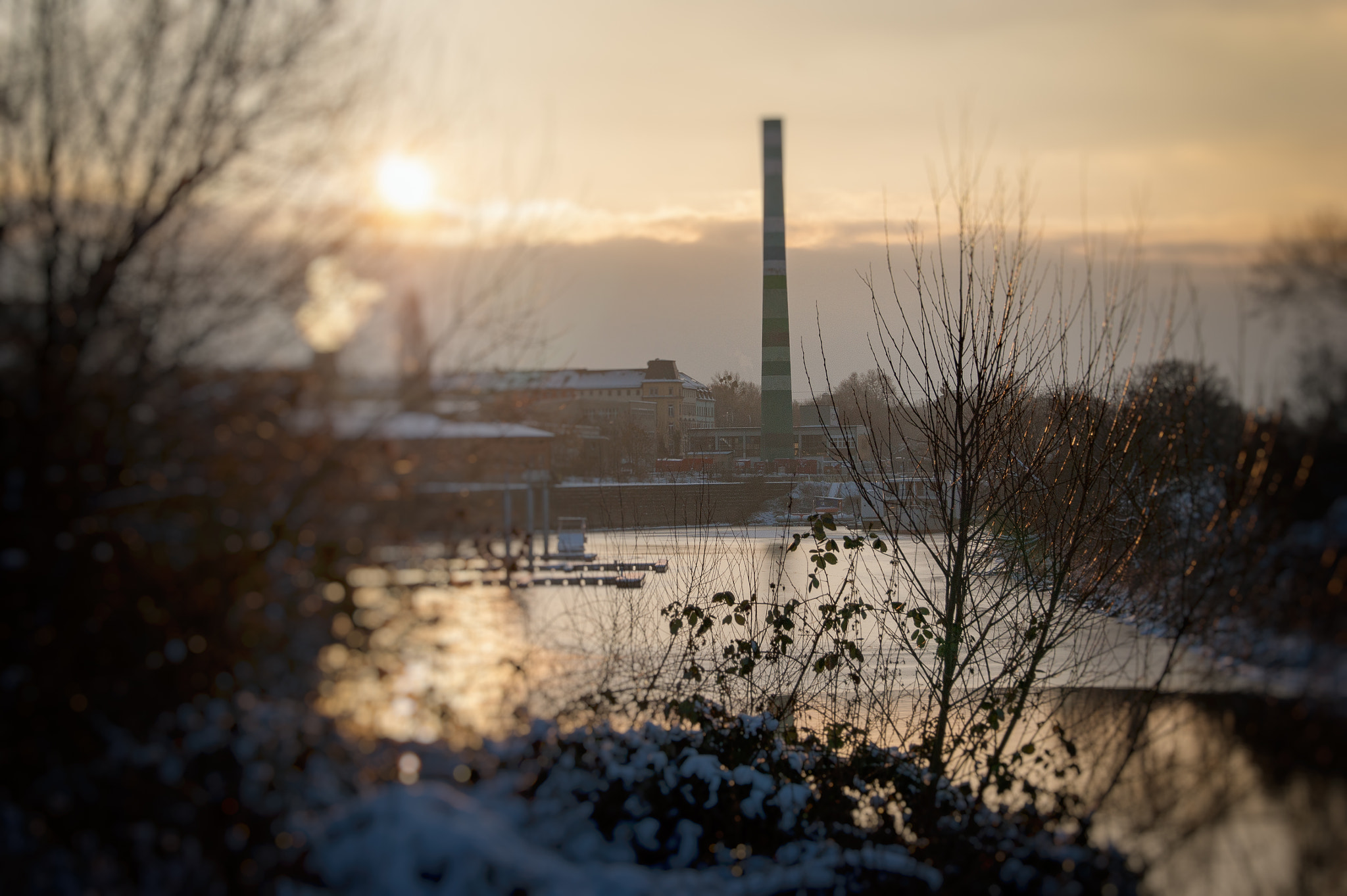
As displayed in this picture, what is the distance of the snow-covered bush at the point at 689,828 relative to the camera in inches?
89.0

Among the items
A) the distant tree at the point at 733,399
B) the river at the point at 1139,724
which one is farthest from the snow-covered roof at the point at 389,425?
Answer: the distant tree at the point at 733,399

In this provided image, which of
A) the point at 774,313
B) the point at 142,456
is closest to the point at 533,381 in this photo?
the point at 142,456

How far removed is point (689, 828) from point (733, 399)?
1393 centimetres

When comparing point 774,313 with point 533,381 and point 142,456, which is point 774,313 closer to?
point 533,381

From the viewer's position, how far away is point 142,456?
2.39 m

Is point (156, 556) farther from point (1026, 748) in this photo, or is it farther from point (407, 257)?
point (1026, 748)

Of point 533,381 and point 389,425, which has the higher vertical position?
point 533,381

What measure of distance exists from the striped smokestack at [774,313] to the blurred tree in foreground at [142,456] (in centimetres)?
1727

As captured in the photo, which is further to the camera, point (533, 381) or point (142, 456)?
point (533, 381)

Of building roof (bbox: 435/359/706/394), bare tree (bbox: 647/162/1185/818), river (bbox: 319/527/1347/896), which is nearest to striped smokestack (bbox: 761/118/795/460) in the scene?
building roof (bbox: 435/359/706/394)

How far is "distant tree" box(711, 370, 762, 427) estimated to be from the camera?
15.1 metres

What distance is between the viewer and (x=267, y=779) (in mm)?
2291

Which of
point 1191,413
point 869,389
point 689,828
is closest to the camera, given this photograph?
point 689,828

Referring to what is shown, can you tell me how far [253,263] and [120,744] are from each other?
1432 mm
